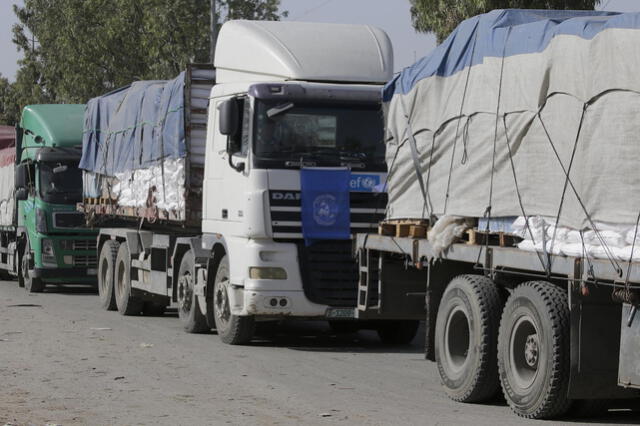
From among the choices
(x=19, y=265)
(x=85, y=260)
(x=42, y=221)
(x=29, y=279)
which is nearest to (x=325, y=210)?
(x=85, y=260)

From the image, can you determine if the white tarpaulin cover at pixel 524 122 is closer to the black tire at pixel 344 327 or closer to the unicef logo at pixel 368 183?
the unicef logo at pixel 368 183

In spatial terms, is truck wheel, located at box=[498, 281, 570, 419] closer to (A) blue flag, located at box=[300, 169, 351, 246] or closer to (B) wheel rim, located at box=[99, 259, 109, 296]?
(A) blue flag, located at box=[300, 169, 351, 246]

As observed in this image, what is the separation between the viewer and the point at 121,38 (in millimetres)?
44719

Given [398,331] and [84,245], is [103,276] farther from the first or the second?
[398,331]

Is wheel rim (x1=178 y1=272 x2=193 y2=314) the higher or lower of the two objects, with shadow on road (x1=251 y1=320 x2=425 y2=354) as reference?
higher

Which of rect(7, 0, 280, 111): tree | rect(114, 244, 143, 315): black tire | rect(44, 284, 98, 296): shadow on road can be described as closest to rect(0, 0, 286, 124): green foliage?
rect(7, 0, 280, 111): tree

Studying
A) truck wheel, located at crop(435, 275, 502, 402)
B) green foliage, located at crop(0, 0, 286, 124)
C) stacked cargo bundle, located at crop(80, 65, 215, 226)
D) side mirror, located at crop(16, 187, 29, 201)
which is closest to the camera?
truck wheel, located at crop(435, 275, 502, 402)

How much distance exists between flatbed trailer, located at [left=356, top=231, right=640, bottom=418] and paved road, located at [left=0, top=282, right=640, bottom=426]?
0.38 metres

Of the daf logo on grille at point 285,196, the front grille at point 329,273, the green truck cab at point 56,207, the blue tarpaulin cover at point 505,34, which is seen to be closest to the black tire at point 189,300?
the front grille at point 329,273

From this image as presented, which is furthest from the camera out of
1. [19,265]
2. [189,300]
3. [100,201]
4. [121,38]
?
[121,38]

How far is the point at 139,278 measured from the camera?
65.4 ft

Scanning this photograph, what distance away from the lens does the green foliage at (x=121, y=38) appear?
41031 mm

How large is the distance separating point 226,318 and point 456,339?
5013 millimetres

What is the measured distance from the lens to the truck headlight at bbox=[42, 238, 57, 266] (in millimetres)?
25219
